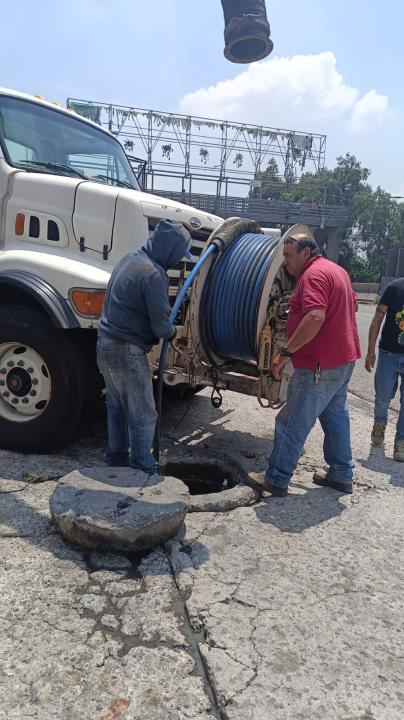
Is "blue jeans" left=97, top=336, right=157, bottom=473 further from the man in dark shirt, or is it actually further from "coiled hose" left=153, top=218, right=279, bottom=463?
the man in dark shirt

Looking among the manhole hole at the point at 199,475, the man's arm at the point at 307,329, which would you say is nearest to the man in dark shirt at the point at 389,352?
the manhole hole at the point at 199,475

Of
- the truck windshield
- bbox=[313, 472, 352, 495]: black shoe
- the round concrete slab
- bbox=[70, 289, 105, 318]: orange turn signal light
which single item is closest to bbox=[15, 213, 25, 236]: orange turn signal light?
the truck windshield

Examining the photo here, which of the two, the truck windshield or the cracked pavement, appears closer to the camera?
the cracked pavement

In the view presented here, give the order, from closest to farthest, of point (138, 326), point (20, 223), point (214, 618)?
point (214, 618), point (138, 326), point (20, 223)

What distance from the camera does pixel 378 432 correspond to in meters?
5.12

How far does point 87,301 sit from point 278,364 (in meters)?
1.42

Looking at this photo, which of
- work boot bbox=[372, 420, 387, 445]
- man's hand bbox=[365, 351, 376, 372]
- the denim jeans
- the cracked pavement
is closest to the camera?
the cracked pavement

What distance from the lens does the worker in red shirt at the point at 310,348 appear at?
344 cm

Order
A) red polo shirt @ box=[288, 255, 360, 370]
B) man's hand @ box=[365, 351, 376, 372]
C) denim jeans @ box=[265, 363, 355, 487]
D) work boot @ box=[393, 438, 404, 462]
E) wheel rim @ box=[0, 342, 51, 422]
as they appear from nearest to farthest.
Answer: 1. red polo shirt @ box=[288, 255, 360, 370]
2. denim jeans @ box=[265, 363, 355, 487]
3. wheel rim @ box=[0, 342, 51, 422]
4. work boot @ box=[393, 438, 404, 462]
5. man's hand @ box=[365, 351, 376, 372]

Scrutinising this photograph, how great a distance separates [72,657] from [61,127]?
4.28m

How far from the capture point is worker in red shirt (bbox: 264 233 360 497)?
3443mm

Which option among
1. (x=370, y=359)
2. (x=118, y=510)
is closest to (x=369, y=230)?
(x=370, y=359)

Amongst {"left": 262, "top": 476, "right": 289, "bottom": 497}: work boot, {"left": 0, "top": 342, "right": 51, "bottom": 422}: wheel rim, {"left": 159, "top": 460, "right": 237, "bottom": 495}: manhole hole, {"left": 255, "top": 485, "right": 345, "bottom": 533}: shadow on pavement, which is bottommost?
{"left": 159, "top": 460, "right": 237, "bottom": 495}: manhole hole

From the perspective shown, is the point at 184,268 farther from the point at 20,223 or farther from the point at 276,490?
the point at 276,490
